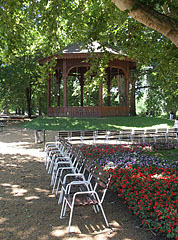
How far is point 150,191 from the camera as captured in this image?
15.0ft

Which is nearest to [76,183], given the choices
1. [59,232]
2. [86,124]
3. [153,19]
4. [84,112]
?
[59,232]

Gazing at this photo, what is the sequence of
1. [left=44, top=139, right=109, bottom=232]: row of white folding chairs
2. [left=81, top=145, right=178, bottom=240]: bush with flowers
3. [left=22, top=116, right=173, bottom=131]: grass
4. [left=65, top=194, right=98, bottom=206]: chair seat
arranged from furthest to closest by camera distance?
[left=22, top=116, right=173, bottom=131]: grass
[left=44, top=139, right=109, bottom=232]: row of white folding chairs
[left=65, top=194, right=98, bottom=206]: chair seat
[left=81, top=145, right=178, bottom=240]: bush with flowers

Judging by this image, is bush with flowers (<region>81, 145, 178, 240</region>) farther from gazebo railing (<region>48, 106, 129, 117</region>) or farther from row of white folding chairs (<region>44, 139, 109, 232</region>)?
gazebo railing (<region>48, 106, 129, 117</region>)

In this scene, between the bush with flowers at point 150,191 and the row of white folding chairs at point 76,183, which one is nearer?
the bush with flowers at point 150,191

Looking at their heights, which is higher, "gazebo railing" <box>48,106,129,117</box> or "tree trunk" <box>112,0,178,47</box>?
"tree trunk" <box>112,0,178,47</box>

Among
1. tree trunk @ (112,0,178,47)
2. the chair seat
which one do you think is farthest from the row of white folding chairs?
tree trunk @ (112,0,178,47)

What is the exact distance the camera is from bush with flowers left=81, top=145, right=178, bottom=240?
3592 millimetres

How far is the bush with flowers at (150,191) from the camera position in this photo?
11.8 feet

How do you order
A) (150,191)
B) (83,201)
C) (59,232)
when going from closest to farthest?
1. (59,232)
2. (83,201)
3. (150,191)

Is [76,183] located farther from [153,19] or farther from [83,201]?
[153,19]

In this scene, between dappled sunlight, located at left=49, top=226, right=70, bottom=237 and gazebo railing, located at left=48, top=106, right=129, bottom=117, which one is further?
gazebo railing, located at left=48, top=106, right=129, bottom=117

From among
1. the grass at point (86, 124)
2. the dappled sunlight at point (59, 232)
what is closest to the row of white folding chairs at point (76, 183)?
the dappled sunlight at point (59, 232)

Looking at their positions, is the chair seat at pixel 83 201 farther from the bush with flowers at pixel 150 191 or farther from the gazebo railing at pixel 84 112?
the gazebo railing at pixel 84 112

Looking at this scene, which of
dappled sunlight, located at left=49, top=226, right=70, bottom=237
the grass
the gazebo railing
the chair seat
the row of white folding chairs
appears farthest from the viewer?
the gazebo railing
